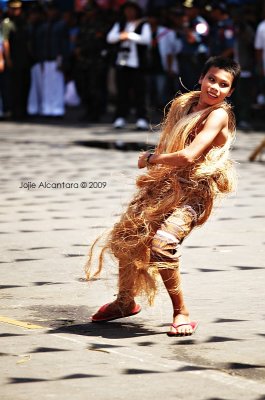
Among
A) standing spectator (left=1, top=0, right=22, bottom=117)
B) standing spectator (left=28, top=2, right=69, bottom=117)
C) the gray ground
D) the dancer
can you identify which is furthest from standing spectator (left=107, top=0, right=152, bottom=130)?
the dancer

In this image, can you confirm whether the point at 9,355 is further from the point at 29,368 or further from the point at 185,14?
the point at 185,14

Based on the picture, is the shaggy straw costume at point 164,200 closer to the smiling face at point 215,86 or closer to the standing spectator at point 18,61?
the smiling face at point 215,86

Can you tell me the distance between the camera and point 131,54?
61.8ft

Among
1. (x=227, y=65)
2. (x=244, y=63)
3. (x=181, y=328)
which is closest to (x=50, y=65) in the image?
(x=244, y=63)

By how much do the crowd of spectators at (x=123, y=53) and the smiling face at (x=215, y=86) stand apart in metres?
12.5

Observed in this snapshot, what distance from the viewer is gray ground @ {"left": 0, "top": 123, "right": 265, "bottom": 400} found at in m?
4.87

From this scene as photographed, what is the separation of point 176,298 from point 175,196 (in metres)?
0.50

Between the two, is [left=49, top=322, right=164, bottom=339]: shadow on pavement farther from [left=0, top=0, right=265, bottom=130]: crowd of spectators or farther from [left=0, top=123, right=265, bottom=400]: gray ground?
[left=0, top=0, right=265, bottom=130]: crowd of spectators

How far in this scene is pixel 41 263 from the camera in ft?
25.8

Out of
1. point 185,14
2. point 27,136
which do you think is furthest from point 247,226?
point 185,14

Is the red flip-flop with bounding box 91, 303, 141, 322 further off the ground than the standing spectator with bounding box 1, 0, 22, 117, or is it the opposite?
the red flip-flop with bounding box 91, 303, 141, 322

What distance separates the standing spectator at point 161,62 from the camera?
19.8 metres

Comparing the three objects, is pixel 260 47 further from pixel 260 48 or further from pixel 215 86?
pixel 215 86

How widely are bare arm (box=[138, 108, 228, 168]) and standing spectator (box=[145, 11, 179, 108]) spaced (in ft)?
44.1
